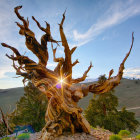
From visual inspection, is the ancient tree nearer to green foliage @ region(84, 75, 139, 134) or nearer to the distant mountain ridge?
green foliage @ region(84, 75, 139, 134)

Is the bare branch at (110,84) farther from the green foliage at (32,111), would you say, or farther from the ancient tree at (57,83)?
the green foliage at (32,111)

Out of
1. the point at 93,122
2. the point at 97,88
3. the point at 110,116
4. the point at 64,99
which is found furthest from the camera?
the point at 93,122

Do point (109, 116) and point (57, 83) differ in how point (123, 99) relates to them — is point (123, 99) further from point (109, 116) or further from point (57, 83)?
point (57, 83)

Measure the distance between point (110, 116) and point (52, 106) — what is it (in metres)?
5.29

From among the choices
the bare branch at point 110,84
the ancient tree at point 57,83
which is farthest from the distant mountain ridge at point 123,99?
the bare branch at point 110,84

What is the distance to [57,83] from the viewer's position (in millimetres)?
4359

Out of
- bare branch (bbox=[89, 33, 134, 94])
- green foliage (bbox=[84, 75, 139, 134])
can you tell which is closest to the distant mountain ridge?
green foliage (bbox=[84, 75, 139, 134])

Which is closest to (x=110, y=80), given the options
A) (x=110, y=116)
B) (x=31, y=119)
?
(x=110, y=116)

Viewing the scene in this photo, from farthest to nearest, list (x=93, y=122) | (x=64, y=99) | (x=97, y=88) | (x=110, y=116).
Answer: (x=93, y=122) → (x=110, y=116) → (x=97, y=88) → (x=64, y=99)

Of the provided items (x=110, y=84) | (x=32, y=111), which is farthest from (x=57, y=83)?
(x=32, y=111)

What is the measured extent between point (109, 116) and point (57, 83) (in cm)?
540

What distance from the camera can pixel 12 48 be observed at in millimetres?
4418

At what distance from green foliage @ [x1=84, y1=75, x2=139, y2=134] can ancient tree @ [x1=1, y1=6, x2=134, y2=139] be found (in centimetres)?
435

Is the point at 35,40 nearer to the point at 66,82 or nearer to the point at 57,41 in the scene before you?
the point at 57,41
